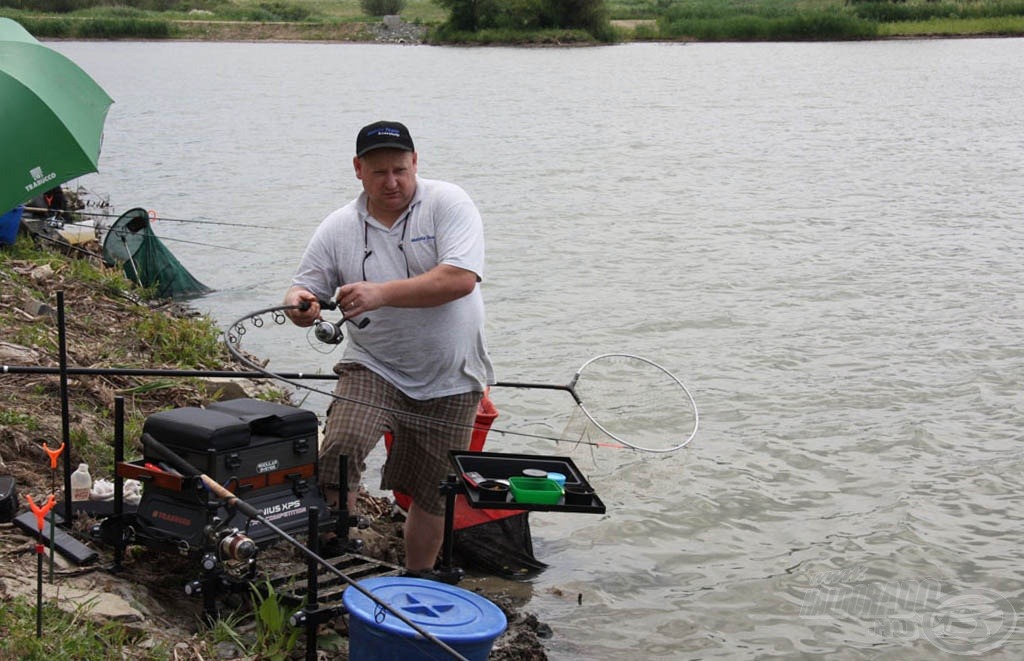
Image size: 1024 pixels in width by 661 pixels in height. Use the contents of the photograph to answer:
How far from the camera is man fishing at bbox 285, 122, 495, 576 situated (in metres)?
4.57

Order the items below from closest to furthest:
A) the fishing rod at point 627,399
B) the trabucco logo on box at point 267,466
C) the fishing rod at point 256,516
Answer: the fishing rod at point 256,516 < the trabucco logo on box at point 267,466 < the fishing rod at point 627,399

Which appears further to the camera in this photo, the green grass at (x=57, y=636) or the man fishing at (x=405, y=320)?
the man fishing at (x=405, y=320)

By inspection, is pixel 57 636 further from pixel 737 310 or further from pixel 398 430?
pixel 737 310

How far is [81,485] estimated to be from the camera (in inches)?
192

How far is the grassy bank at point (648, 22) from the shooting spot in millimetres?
58188

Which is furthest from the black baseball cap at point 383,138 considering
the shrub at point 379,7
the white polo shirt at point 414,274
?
the shrub at point 379,7

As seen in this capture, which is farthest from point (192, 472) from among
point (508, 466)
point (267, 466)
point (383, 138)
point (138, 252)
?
point (138, 252)

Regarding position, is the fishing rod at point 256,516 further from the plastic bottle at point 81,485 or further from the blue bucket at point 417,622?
the plastic bottle at point 81,485

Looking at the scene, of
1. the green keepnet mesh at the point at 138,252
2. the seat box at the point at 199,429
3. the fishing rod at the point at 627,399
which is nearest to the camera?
the seat box at the point at 199,429

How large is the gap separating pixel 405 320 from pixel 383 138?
2.20 ft

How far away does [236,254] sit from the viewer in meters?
15.1

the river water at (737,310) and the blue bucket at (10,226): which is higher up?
the blue bucket at (10,226)

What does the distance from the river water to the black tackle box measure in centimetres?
175

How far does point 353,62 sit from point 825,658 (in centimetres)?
4934
